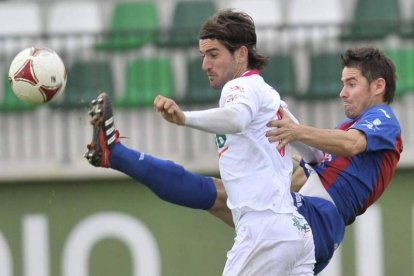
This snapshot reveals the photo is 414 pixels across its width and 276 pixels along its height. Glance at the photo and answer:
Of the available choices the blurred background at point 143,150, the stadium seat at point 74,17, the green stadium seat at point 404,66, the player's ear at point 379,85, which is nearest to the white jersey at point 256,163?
the player's ear at point 379,85

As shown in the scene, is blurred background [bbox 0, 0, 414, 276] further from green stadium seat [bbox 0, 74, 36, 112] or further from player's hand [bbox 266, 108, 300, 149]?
player's hand [bbox 266, 108, 300, 149]

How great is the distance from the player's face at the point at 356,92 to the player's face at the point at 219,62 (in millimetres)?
730

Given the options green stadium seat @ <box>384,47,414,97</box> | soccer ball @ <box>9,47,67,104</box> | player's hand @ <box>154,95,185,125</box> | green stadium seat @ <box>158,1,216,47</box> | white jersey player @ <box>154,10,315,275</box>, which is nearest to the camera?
player's hand @ <box>154,95,185,125</box>

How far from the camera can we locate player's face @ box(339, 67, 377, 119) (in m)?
6.80

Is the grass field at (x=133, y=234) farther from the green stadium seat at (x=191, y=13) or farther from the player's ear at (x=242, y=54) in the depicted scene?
the player's ear at (x=242, y=54)

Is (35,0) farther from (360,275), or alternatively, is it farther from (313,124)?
(360,275)

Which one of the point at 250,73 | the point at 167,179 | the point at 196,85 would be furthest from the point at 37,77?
the point at 196,85

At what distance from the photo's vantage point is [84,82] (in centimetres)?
1070

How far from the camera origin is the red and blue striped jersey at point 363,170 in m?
6.77

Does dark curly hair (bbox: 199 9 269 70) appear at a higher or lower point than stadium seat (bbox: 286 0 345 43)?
higher

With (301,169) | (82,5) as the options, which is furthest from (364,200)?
(82,5)

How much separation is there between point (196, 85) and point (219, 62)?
4323 mm

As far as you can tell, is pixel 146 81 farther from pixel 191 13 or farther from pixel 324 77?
pixel 191 13

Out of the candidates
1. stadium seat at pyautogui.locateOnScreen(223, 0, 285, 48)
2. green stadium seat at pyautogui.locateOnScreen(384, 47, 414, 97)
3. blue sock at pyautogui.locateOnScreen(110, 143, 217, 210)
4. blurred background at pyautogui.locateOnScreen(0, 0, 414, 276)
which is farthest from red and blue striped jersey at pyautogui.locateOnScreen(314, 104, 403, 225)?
stadium seat at pyautogui.locateOnScreen(223, 0, 285, 48)
